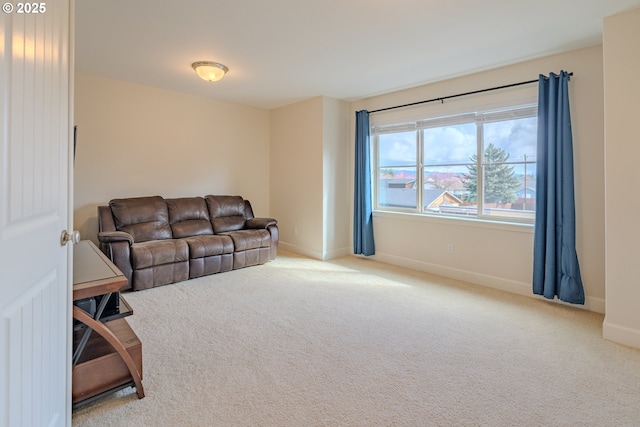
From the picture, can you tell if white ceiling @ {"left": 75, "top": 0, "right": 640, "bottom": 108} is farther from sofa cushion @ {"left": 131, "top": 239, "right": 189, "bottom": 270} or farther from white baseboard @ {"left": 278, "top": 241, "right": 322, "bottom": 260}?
white baseboard @ {"left": 278, "top": 241, "right": 322, "bottom": 260}

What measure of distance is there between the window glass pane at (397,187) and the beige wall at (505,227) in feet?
0.74

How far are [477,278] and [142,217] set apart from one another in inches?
164

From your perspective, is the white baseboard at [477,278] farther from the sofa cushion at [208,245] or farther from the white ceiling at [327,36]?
the white ceiling at [327,36]

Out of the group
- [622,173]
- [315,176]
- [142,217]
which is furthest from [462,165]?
[142,217]

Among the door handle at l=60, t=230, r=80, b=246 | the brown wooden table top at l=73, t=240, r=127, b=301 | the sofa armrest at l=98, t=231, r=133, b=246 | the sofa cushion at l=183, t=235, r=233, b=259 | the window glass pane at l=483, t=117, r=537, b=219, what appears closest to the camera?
the door handle at l=60, t=230, r=80, b=246

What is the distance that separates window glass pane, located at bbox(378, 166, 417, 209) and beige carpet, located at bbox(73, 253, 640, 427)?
156 centimetres

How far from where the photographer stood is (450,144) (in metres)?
4.20

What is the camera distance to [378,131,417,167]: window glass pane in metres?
4.61

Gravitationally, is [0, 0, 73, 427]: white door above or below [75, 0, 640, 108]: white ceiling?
below

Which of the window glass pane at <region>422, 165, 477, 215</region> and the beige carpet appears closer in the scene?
the beige carpet

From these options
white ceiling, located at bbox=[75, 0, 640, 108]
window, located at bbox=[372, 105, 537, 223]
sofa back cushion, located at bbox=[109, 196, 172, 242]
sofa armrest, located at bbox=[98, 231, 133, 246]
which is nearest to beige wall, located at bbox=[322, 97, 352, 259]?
window, located at bbox=[372, 105, 537, 223]

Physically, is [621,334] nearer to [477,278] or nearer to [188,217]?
[477,278]
